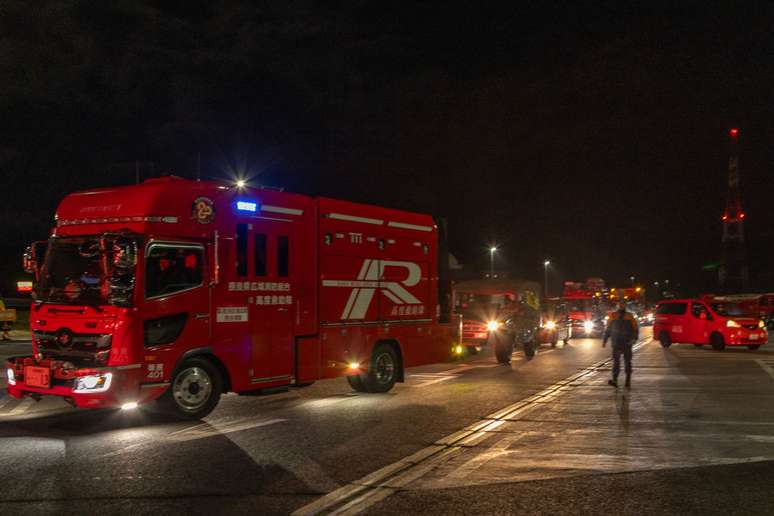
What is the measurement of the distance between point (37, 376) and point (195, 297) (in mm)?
2246

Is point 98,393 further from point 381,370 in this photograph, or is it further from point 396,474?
point 381,370

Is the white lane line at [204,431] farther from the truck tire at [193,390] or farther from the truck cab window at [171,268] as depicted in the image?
the truck cab window at [171,268]

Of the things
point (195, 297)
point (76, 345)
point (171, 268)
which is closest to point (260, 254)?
point (195, 297)

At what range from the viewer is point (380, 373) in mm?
14109

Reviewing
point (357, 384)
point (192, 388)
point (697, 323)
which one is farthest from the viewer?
point (697, 323)

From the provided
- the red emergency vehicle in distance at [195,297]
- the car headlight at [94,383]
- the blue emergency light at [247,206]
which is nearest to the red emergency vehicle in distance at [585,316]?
the red emergency vehicle in distance at [195,297]

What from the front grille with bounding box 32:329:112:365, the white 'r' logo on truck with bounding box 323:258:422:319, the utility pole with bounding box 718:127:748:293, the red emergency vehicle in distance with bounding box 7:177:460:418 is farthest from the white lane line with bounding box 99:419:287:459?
the utility pole with bounding box 718:127:748:293

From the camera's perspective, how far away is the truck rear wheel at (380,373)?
13844mm

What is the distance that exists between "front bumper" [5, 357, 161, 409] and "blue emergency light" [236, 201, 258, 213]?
2.79 m

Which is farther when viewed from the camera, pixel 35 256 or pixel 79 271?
pixel 35 256

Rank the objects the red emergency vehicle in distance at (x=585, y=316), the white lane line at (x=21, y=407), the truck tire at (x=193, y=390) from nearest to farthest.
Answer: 1. the truck tire at (x=193, y=390)
2. the white lane line at (x=21, y=407)
3. the red emergency vehicle in distance at (x=585, y=316)

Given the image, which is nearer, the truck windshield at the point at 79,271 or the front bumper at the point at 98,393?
the front bumper at the point at 98,393

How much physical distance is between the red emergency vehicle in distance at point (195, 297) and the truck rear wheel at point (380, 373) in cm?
6

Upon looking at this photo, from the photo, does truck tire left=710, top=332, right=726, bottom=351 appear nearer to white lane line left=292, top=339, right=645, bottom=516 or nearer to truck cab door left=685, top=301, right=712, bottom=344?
truck cab door left=685, top=301, right=712, bottom=344
